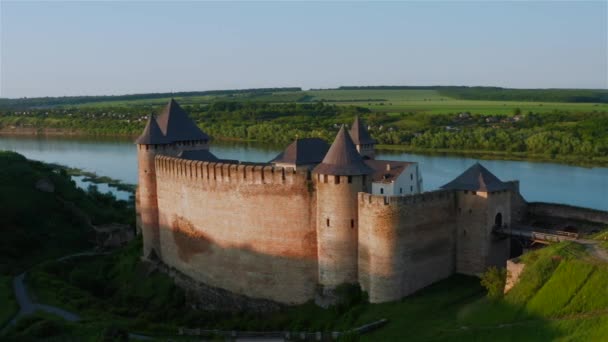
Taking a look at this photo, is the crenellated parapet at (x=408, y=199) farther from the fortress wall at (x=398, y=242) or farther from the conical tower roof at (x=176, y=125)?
the conical tower roof at (x=176, y=125)

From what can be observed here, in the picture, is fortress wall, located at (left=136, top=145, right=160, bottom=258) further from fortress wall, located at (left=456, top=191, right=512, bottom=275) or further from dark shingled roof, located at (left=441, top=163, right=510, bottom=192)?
fortress wall, located at (left=456, top=191, right=512, bottom=275)

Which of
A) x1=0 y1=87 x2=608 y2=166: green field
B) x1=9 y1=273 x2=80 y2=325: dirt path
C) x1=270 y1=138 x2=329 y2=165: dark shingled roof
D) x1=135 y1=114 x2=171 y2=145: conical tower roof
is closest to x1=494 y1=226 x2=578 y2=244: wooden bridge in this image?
x1=270 y1=138 x2=329 y2=165: dark shingled roof

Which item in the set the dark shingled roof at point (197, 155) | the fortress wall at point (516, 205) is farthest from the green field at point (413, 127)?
the dark shingled roof at point (197, 155)

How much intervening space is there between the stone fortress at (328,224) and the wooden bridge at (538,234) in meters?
0.27

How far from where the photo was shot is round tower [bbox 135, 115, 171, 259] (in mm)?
20797

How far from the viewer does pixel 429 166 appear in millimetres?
40406

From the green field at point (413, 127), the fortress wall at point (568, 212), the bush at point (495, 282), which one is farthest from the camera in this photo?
the green field at point (413, 127)

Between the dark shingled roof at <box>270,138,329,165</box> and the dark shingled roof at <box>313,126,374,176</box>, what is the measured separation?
2.76 meters

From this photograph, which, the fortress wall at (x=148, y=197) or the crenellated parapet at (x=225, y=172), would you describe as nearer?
the crenellated parapet at (x=225, y=172)

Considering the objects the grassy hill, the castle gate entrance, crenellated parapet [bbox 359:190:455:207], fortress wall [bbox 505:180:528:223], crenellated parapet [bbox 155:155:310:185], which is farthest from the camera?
fortress wall [bbox 505:180:528:223]

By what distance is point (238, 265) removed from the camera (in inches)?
701

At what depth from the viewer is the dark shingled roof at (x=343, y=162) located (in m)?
15.1

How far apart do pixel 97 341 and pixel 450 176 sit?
2480cm

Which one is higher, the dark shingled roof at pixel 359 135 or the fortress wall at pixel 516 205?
the dark shingled roof at pixel 359 135
